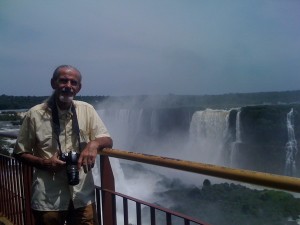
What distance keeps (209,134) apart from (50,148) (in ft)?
90.8

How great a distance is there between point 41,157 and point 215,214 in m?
19.2

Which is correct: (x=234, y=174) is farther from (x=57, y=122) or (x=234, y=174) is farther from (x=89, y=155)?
(x=57, y=122)

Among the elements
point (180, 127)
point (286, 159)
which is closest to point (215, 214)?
point (286, 159)

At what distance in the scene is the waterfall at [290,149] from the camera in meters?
25.0

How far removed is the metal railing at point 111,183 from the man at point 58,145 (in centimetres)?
15

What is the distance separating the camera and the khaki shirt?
0.51 ft

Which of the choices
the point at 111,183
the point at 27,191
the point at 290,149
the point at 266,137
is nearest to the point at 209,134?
the point at 266,137

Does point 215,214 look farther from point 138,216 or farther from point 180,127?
point 138,216

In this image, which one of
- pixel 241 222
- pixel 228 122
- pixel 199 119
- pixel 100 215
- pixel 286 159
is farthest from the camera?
pixel 199 119

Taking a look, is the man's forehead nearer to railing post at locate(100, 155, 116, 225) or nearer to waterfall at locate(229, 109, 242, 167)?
railing post at locate(100, 155, 116, 225)

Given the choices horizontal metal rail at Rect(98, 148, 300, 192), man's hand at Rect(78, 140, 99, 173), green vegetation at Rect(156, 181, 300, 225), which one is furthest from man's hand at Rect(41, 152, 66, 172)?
green vegetation at Rect(156, 181, 300, 225)

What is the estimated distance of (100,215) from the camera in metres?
2.59

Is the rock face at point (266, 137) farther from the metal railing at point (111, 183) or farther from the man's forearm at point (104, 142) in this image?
the man's forearm at point (104, 142)

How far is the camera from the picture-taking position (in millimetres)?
2146
